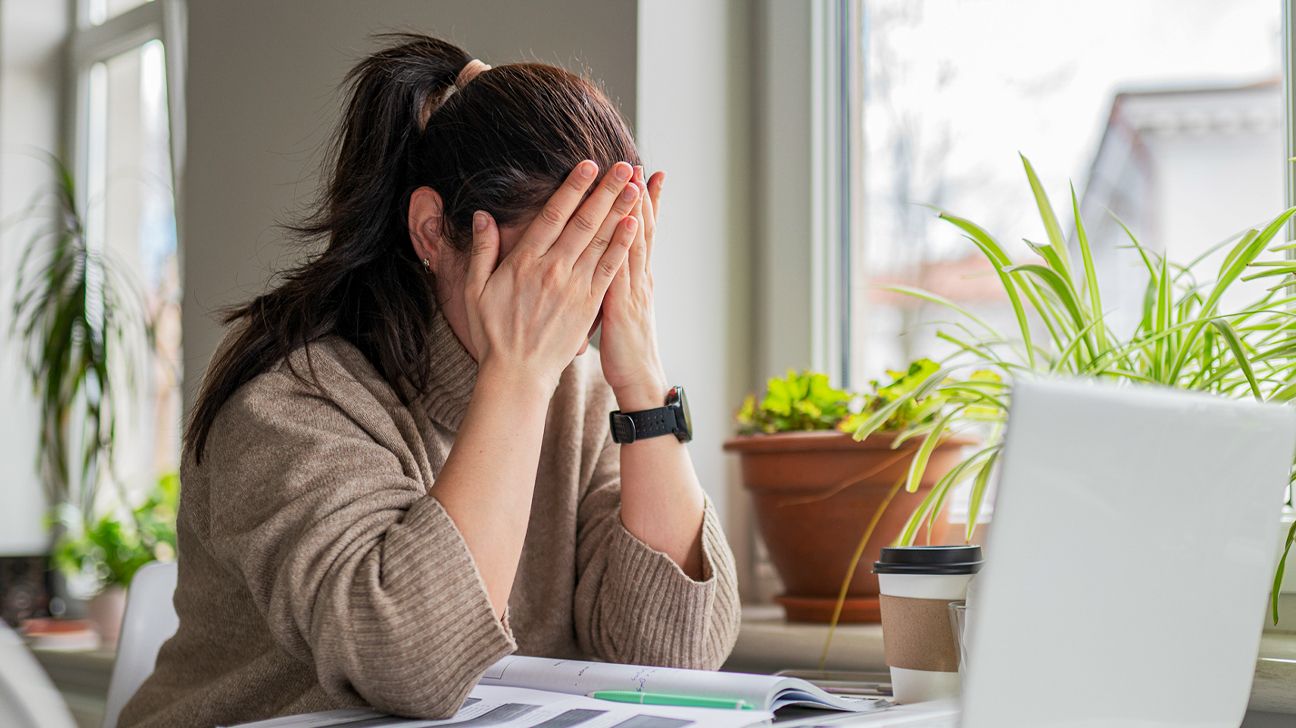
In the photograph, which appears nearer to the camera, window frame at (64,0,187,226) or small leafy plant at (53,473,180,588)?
small leafy plant at (53,473,180,588)

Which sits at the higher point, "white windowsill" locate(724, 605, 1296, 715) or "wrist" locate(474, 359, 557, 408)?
"wrist" locate(474, 359, 557, 408)

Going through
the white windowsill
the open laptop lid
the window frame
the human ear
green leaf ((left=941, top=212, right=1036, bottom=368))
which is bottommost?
the white windowsill

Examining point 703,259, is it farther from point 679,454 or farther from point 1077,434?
point 1077,434

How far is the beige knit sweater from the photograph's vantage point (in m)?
0.85

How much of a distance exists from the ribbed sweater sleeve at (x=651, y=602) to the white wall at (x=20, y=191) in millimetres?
2239

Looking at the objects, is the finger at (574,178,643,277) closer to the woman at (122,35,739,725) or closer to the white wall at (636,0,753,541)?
the woman at (122,35,739,725)

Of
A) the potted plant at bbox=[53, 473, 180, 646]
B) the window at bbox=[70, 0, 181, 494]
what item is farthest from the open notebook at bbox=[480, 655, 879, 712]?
the window at bbox=[70, 0, 181, 494]

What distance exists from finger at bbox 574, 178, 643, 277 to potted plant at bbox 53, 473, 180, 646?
154cm

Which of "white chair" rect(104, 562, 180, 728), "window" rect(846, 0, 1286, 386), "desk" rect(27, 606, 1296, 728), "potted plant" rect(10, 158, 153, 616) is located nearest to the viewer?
"desk" rect(27, 606, 1296, 728)

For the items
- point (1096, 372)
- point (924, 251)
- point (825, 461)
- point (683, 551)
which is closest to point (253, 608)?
point (683, 551)

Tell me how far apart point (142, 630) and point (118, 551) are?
114 cm

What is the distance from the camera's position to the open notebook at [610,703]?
30.8 inches

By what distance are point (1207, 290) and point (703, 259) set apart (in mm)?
671

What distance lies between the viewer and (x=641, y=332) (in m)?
1.21
